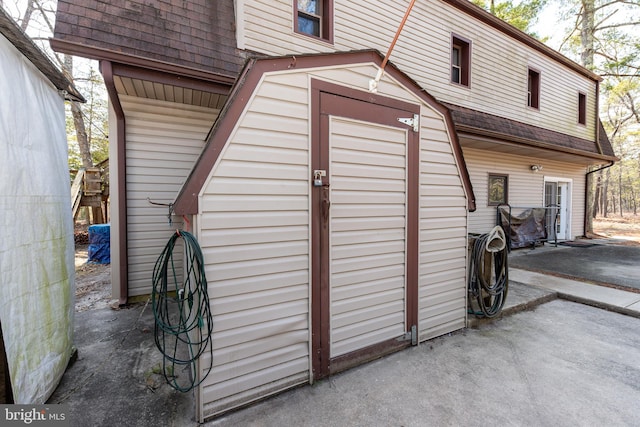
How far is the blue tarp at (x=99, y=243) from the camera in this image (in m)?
6.31

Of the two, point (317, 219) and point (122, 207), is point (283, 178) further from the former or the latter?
point (122, 207)

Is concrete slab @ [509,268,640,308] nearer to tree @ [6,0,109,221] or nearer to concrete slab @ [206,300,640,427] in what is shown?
concrete slab @ [206,300,640,427]

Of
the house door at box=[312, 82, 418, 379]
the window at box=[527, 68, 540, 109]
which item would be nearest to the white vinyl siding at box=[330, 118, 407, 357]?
the house door at box=[312, 82, 418, 379]

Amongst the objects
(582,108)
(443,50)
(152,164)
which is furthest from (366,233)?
(582,108)

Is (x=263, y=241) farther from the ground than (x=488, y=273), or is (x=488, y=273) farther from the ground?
(x=263, y=241)

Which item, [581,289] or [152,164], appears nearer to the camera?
[152,164]

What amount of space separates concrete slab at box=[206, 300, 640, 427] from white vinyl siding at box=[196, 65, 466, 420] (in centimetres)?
26

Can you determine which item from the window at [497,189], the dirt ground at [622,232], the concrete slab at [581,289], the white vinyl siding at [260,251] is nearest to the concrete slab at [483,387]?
the white vinyl siding at [260,251]

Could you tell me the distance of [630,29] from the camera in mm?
12648

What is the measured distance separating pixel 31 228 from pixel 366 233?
2398 millimetres

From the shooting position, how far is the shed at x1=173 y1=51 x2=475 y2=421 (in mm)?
1938

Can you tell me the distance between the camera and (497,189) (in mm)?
8062

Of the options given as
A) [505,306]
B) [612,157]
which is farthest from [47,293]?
[612,157]

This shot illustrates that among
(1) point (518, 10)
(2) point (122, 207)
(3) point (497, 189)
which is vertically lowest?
(2) point (122, 207)
